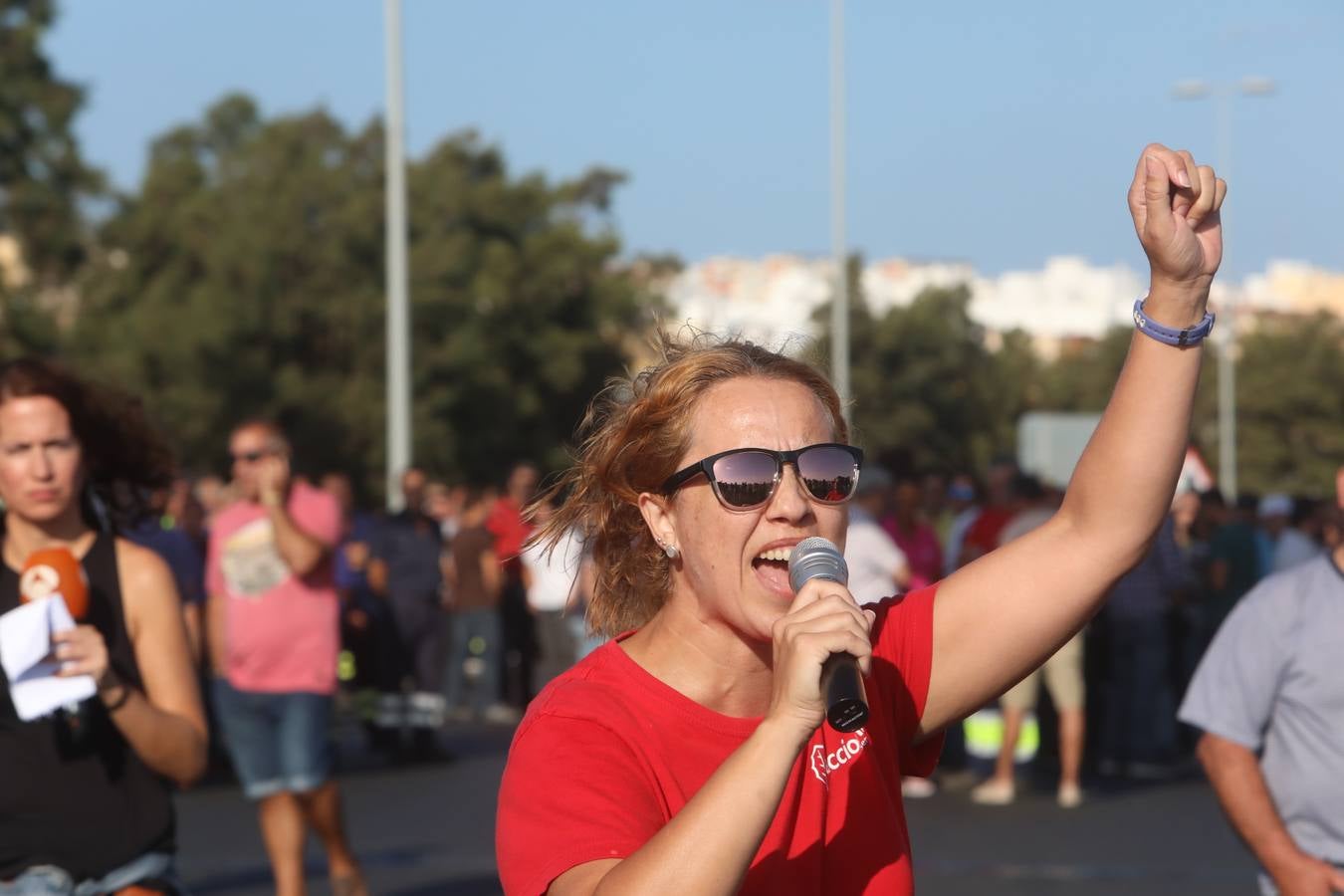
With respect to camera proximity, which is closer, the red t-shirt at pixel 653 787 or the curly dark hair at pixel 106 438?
the red t-shirt at pixel 653 787

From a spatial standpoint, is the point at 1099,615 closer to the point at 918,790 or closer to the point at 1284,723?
the point at 918,790

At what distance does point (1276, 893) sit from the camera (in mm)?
4738

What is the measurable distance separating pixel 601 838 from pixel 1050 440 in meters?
26.5

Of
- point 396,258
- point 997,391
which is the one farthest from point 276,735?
point 997,391

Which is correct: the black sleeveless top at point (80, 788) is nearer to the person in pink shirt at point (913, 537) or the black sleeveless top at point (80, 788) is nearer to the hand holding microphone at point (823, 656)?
the hand holding microphone at point (823, 656)

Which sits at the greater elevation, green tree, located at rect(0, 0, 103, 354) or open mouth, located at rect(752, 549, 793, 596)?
green tree, located at rect(0, 0, 103, 354)

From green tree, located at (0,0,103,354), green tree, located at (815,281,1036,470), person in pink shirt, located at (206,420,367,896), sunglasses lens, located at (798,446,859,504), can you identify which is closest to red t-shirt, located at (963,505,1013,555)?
person in pink shirt, located at (206,420,367,896)

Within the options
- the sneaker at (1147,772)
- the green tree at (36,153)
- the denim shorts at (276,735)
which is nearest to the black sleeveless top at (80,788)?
the denim shorts at (276,735)

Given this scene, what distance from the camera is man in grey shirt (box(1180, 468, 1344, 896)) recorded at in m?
4.61

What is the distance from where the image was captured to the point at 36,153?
38938mm

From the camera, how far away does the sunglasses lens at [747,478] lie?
2.85 metres

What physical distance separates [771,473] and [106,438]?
238 centimetres

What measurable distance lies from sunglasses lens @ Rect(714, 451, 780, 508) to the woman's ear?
19 centimetres

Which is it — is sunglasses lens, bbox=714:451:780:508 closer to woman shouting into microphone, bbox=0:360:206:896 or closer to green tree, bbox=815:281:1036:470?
woman shouting into microphone, bbox=0:360:206:896
